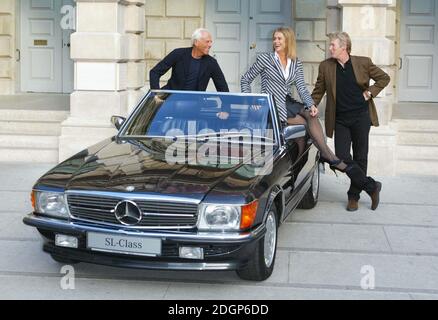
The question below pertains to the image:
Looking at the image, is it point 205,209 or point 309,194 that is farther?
point 309,194

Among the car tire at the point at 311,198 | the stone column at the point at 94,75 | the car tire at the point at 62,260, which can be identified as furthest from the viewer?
the stone column at the point at 94,75

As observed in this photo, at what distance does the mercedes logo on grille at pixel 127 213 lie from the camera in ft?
19.2

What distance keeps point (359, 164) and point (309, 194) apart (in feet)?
2.13

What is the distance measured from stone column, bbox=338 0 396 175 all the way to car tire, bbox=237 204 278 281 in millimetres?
5067

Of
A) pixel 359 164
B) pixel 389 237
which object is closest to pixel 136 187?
pixel 389 237

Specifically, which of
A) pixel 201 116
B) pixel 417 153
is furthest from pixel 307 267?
pixel 417 153

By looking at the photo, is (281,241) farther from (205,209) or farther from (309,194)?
(205,209)

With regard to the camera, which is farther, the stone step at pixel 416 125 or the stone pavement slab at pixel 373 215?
the stone step at pixel 416 125

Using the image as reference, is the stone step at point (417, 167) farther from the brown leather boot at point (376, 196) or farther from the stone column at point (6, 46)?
the stone column at point (6, 46)

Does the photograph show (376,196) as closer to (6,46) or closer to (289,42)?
(289,42)

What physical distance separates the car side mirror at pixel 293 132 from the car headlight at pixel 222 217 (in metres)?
1.61

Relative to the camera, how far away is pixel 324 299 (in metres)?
5.99

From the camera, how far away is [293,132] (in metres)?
7.42

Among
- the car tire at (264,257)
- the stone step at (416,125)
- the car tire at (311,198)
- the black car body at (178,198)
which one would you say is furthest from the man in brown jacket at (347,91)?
the stone step at (416,125)
